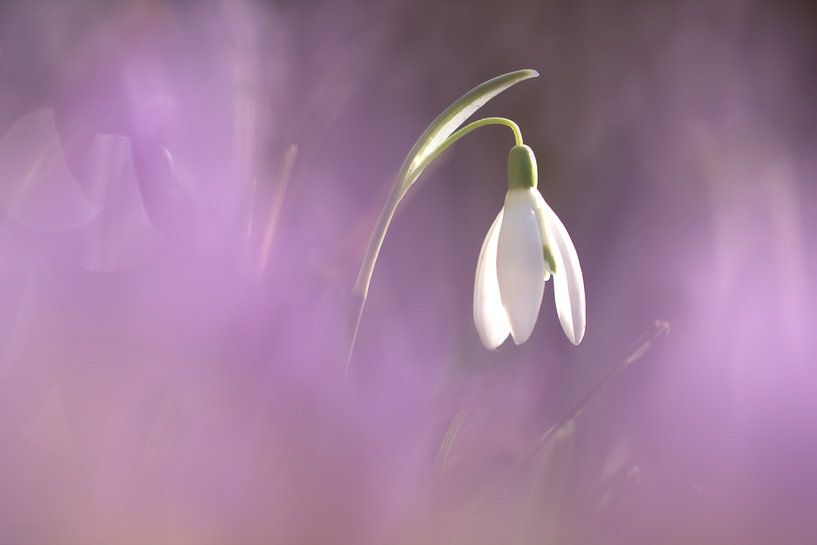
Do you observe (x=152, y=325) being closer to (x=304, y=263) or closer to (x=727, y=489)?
(x=304, y=263)

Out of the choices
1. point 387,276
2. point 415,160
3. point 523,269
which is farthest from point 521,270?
point 387,276

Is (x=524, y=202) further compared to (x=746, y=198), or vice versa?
(x=746, y=198)

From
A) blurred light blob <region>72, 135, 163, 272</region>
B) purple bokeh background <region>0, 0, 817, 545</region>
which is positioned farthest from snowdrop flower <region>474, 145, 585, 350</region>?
blurred light blob <region>72, 135, 163, 272</region>

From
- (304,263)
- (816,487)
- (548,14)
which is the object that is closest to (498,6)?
(548,14)

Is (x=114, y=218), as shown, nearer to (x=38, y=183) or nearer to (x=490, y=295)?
(x=38, y=183)

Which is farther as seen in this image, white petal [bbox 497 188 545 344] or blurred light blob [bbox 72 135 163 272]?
blurred light blob [bbox 72 135 163 272]

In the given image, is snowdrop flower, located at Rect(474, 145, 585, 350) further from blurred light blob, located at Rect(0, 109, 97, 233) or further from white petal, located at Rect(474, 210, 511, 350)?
blurred light blob, located at Rect(0, 109, 97, 233)

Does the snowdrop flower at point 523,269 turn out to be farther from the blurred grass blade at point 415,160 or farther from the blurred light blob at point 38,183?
the blurred light blob at point 38,183

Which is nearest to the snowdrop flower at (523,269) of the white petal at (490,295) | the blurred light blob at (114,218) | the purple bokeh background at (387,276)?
the white petal at (490,295)
